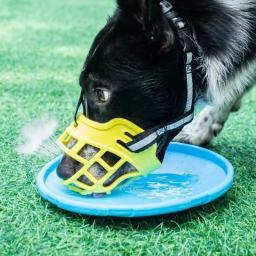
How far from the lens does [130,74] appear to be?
5.83 feet

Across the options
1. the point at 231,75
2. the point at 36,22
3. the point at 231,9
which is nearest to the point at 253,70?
the point at 231,75

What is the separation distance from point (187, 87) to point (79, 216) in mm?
580

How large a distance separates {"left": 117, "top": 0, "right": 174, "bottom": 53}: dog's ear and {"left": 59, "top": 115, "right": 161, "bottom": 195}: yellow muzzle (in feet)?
0.94

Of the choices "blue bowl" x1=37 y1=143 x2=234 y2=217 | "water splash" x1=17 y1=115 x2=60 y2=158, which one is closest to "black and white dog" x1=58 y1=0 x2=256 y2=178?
"blue bowl" x1=37 y1=143 x2=234 y2=217

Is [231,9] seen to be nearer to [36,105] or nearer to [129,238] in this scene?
[129,238]

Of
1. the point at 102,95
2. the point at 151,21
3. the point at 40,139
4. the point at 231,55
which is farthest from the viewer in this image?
the point at 40,139

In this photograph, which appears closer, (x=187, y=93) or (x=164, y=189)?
(x=187, y=93)

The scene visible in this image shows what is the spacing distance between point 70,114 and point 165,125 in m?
1.18

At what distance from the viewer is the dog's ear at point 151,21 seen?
165cm

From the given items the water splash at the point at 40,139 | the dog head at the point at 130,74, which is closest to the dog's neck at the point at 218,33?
the dog head at the point at 130,74

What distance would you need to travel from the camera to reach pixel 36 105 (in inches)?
120

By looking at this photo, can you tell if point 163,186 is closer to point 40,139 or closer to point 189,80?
point 189,80

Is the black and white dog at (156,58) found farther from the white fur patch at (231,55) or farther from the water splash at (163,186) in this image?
the water splash at (163,186)

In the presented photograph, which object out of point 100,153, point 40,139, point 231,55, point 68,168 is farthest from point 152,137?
point 40,139
